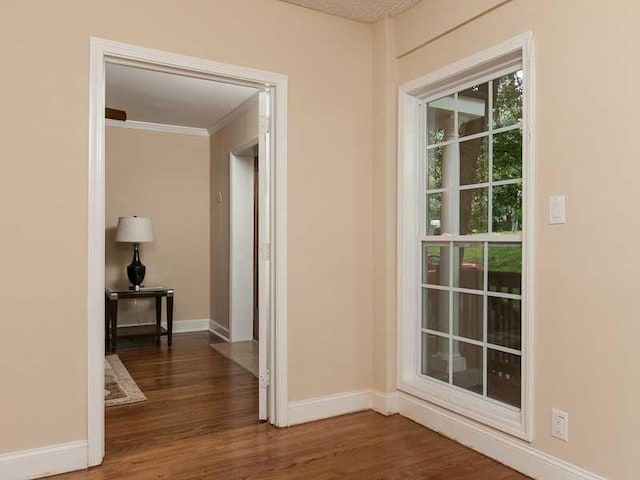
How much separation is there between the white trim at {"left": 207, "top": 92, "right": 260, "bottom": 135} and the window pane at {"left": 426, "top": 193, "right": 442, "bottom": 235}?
2.38 meters

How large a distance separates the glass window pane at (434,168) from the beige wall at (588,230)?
32.7 inches

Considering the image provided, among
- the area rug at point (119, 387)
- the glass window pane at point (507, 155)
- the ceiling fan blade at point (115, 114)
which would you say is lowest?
the area rug at point (119, 387)

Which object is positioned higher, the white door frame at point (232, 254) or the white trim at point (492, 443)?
the white door frame at point (232, 254)

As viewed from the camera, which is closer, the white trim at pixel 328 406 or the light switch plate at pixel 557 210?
the light switch plate at pixel 557 210

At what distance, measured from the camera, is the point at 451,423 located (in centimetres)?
291

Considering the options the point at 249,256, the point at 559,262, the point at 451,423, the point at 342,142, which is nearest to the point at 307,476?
the point at 451,423

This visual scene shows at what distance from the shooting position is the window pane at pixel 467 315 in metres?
2.88

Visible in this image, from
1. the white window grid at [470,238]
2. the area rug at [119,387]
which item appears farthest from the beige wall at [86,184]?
the area rug at [119,387]

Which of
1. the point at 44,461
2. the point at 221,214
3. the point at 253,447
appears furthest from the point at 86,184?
the point at 221,214

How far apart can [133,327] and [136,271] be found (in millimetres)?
694

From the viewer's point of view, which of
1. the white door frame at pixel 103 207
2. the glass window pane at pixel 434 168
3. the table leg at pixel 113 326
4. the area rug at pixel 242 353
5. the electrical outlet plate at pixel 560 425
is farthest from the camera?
the table leg at pixel 113 326

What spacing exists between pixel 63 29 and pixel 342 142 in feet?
5.61

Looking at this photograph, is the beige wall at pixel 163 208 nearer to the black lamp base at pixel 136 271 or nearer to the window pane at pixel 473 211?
the black lamp base at pixel 136 271

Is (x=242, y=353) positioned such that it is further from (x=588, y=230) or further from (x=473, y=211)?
(x=588, y=230)
